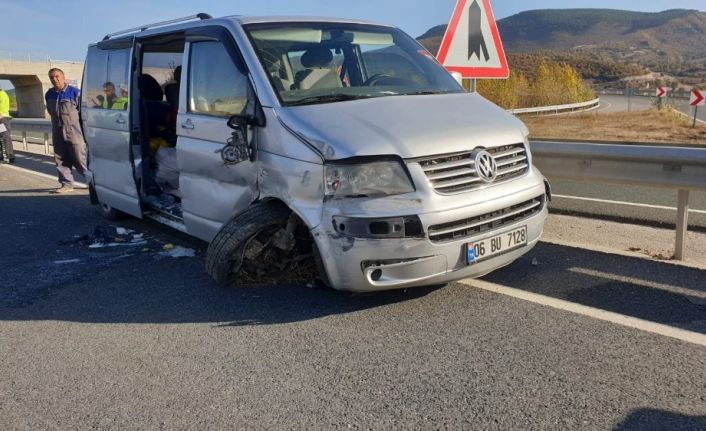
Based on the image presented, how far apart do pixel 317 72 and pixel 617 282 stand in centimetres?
265

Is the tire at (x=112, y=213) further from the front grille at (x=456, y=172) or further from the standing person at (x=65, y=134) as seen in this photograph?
the front grille at (x=456, y=172)

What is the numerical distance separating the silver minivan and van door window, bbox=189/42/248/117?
2 centimetres

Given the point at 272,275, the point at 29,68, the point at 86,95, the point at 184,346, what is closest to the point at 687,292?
the point at 272,275

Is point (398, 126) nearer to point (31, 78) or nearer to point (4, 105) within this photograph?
point (4, 105)

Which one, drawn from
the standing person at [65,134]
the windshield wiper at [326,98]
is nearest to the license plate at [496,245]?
the windshield wiper at [326,98]

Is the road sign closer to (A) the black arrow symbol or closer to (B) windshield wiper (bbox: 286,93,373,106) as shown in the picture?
(A) the black arrow symbol

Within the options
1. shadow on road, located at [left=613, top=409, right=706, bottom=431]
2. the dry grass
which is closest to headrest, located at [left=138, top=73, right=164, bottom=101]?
shadow on road, located at [left=613, top=409, right=706, bottom=431]

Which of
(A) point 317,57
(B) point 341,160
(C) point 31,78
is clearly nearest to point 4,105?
(A) point 317,57

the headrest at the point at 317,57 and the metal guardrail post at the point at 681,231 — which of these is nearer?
the headrest at the point at 317,57

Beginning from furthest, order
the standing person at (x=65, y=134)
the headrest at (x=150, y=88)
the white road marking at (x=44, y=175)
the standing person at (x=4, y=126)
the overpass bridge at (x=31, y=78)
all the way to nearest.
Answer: the overpass bridge at (x=31, y=78)
the standing person at (x=4, y=126)
the white road marking at (x=44, y=175)
the standing person at (x=65, y=134)
the headrest at (x=150, y=88)

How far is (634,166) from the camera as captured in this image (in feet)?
16.8

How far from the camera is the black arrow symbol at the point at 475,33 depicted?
692cm

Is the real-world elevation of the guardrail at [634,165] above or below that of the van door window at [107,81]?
below

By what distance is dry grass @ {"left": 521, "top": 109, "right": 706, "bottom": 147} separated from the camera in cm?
1864
